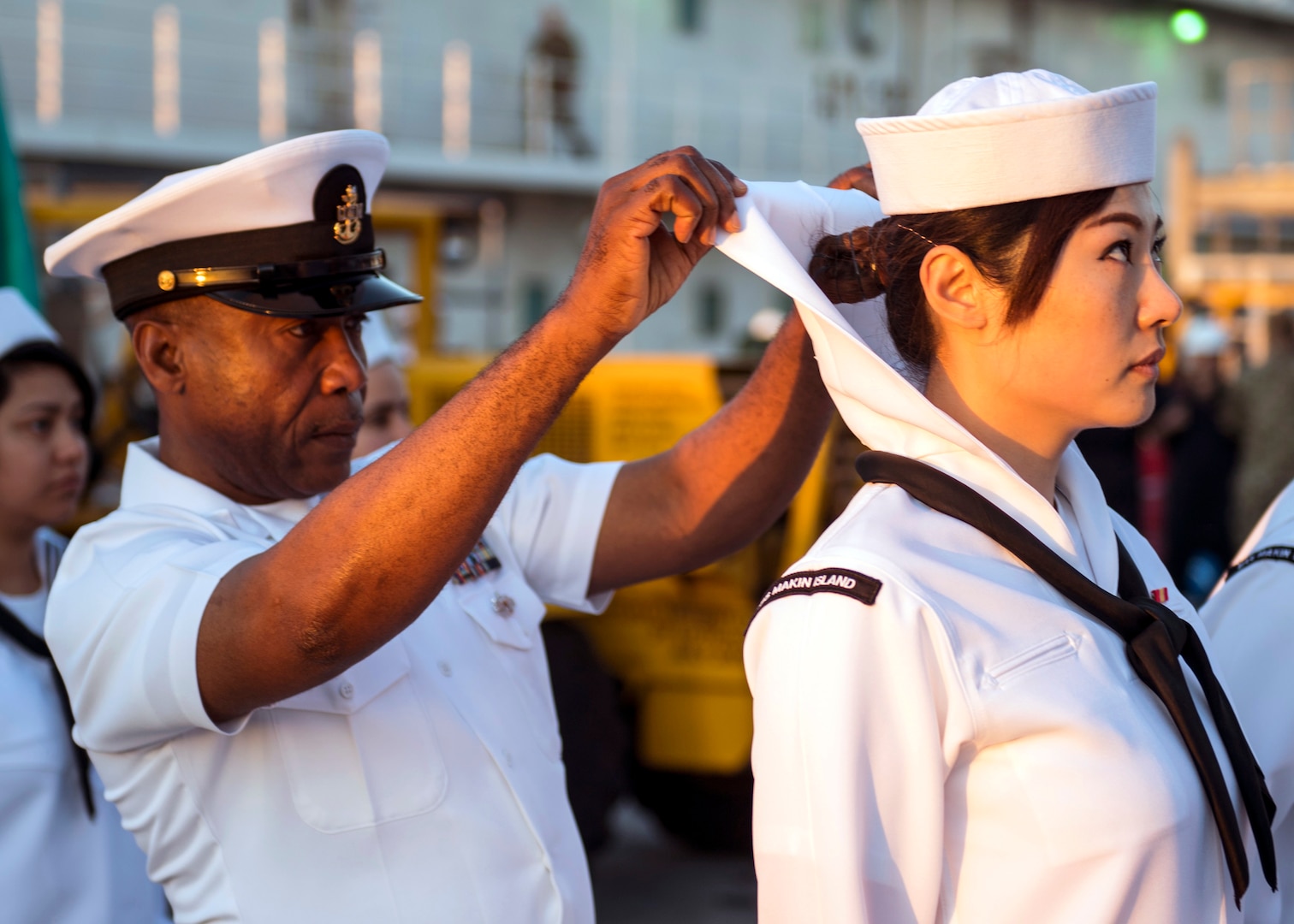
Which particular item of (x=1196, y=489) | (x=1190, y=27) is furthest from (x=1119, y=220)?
(x=1196, y=489)

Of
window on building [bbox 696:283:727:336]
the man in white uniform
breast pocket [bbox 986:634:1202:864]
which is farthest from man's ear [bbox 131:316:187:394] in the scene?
window on building [bbox 696:283:727:336]

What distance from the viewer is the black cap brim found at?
1.89m

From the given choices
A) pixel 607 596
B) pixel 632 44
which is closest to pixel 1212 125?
pixel 632 44

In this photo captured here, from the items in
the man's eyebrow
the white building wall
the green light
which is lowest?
the man's eyebrow

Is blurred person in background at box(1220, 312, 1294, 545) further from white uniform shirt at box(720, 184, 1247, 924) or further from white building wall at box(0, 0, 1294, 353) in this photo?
white uniform shirt at box(720, 184, 1247, 924)

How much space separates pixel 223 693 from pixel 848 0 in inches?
813

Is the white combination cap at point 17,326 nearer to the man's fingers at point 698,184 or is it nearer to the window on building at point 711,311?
the man's fingers at point 698,184

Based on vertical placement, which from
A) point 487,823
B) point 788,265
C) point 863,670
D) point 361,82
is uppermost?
point 361,82

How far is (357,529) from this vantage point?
1503 mm

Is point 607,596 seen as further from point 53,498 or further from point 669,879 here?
point 669,879

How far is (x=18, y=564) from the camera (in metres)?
2.64

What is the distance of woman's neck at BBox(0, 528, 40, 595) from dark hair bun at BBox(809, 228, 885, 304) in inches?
65.1

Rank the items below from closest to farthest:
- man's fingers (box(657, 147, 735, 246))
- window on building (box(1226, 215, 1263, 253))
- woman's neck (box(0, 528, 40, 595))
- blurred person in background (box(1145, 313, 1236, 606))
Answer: man's fingers (box(657, 147, 735, 246)), woman's neck (box(0, 528, 40, 595)), blurred person in background (box(1145, 313, 1236, 606)), window on building (box(1226, 215, 1263, 253))

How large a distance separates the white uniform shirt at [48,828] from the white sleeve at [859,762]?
55.4 inches
